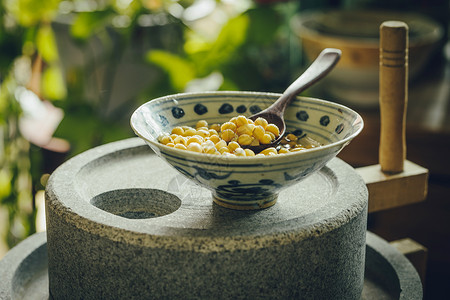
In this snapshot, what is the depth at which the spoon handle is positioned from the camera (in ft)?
3.51

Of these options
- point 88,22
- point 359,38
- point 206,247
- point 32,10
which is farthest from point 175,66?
point 206,247

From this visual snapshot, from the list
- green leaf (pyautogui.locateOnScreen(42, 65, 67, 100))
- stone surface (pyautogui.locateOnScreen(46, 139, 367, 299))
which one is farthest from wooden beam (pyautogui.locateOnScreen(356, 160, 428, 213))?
green leaf (pyautogui.locateOnScreen(42, 65, 67, 100))

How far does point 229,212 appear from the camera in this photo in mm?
965

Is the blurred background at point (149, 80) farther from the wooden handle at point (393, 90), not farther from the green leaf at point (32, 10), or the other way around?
the wooden handle at point (393, 90)

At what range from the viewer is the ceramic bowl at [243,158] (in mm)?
823

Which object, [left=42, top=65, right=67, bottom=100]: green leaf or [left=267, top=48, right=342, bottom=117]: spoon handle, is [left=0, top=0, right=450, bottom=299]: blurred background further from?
[left=267, top=48, right=342, bottom=117]: spoon handle

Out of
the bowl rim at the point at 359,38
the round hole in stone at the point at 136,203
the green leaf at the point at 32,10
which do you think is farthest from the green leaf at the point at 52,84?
the round hole in stone at the point at 136,203

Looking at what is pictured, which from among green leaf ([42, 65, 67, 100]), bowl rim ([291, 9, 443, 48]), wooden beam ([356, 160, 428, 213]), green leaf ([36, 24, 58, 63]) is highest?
bowl rim ([291, 9, 443, 48])

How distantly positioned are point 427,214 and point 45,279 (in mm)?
1421

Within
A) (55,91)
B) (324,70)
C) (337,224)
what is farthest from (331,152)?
(55,91)

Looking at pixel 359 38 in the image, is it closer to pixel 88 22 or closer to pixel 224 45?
pixel 224 45

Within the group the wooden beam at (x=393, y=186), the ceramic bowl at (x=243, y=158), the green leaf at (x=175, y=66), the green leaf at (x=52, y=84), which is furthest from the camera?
the green leaf at (x=52, y=84)

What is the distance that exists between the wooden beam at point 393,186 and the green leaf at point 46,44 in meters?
1.48

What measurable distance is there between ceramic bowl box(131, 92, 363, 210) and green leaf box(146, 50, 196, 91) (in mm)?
788
